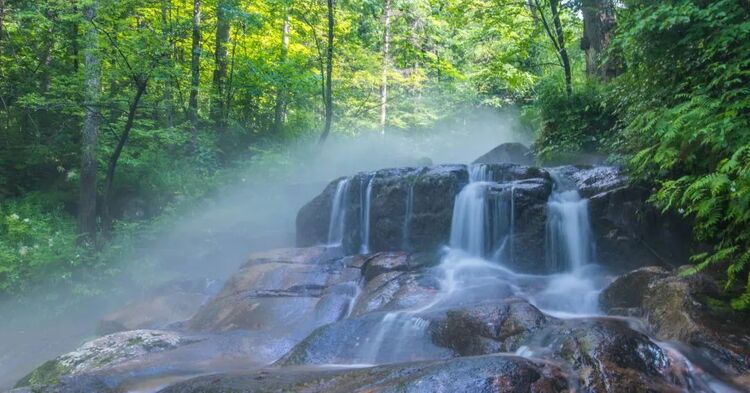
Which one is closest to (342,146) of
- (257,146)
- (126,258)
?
(257,146)

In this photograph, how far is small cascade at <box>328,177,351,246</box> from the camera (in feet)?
39.1

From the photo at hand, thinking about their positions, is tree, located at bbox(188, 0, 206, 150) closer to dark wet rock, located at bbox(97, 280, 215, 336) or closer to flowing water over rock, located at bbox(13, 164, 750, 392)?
flowing water over rock, located at bbox(13, 164, 750, 392)

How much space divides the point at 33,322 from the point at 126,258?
2423 millimetres

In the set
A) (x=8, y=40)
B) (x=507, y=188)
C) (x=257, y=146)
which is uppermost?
(x=8, y=40)

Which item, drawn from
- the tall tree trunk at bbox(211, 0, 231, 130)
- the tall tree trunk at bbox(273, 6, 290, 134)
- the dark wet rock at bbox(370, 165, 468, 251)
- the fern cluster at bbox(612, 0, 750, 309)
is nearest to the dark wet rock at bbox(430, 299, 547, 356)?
the fern cluster at bbox(612, 0, 750, 309)

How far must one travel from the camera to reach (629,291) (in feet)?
21.7

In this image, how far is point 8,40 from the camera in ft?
43.1

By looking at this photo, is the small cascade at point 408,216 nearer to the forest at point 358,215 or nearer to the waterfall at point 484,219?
the forest at point 358,215

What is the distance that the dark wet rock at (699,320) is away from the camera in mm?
4727

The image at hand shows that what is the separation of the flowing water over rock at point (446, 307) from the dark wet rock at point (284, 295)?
0.12 ft

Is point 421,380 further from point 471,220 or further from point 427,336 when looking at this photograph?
point 471,220

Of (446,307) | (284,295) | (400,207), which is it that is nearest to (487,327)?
(446,307)

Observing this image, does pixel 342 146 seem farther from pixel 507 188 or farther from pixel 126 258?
pixel 507 188

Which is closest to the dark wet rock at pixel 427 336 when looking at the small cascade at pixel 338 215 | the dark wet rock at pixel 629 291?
the dark wet rock at pixel 629 291
